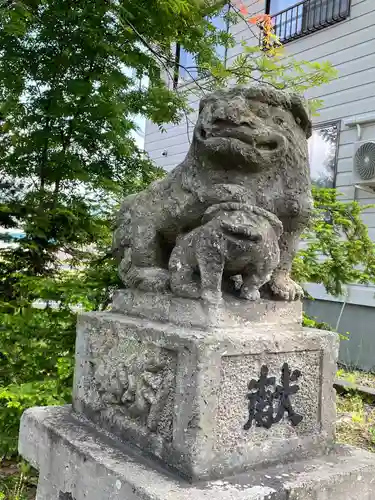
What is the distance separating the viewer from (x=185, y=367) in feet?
5.12

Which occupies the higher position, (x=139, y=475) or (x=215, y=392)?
(x=215, y=392)

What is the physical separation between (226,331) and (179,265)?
12.2 inches

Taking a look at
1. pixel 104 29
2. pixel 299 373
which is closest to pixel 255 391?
pixel 299 373

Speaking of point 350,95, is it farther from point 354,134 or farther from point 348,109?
point 354,134

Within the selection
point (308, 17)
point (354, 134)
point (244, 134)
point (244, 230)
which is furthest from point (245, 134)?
point (308, 17)

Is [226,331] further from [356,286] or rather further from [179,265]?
[356,286]

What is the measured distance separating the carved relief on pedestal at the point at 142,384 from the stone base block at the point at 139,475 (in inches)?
Result: 5.4

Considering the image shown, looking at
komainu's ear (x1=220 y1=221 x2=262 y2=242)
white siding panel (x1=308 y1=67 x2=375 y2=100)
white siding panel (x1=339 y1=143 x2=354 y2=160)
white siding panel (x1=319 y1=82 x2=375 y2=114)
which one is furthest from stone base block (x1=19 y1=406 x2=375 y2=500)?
white siding panel (x1=308 y1=67 x2=375 y2=100)

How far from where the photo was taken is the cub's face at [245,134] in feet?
5.65

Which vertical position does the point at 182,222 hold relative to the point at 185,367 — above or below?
above

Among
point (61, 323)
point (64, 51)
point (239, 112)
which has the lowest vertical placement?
point (61, 323)

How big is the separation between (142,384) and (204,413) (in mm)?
309

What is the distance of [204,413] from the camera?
151 cm

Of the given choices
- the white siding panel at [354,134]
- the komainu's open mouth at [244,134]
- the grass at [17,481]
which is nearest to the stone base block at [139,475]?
the grass at [17,481]
